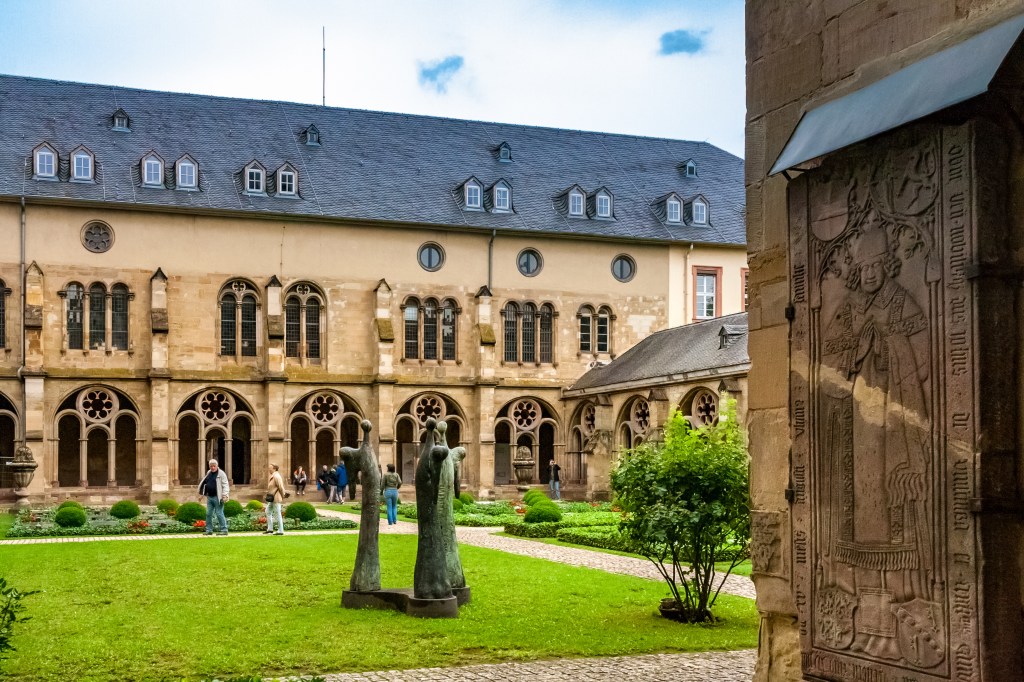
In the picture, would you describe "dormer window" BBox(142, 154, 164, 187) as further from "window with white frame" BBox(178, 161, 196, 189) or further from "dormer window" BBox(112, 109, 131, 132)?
"dormer window" BBox(112, 109, 131, 132)

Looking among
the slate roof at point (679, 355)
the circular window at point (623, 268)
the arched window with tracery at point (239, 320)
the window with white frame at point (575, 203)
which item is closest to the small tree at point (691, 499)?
the slate roof at point (679, 355)

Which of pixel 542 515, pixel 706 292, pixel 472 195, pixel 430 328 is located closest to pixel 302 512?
pixel 542 515

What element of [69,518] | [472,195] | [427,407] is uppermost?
[472,195]

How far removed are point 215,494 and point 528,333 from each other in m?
18.2

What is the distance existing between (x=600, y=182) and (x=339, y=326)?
11.3 m

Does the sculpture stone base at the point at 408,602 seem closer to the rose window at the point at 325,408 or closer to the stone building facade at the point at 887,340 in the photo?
the stone building facade at the point at 887,340

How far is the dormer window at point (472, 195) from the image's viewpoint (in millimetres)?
40875

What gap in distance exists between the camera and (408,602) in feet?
41.5

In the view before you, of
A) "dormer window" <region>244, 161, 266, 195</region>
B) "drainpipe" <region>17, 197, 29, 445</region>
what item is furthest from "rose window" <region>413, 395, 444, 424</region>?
"drainpipe" <region>17, 197, 29, 445</region>

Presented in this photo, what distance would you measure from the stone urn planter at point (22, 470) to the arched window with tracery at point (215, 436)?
4.30 metres

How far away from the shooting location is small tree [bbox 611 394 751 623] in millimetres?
12359

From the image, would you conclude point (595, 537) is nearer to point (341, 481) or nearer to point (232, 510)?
point (232, 510)

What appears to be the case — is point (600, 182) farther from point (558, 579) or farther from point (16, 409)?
point (558, 579)

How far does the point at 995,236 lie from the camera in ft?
16.2
